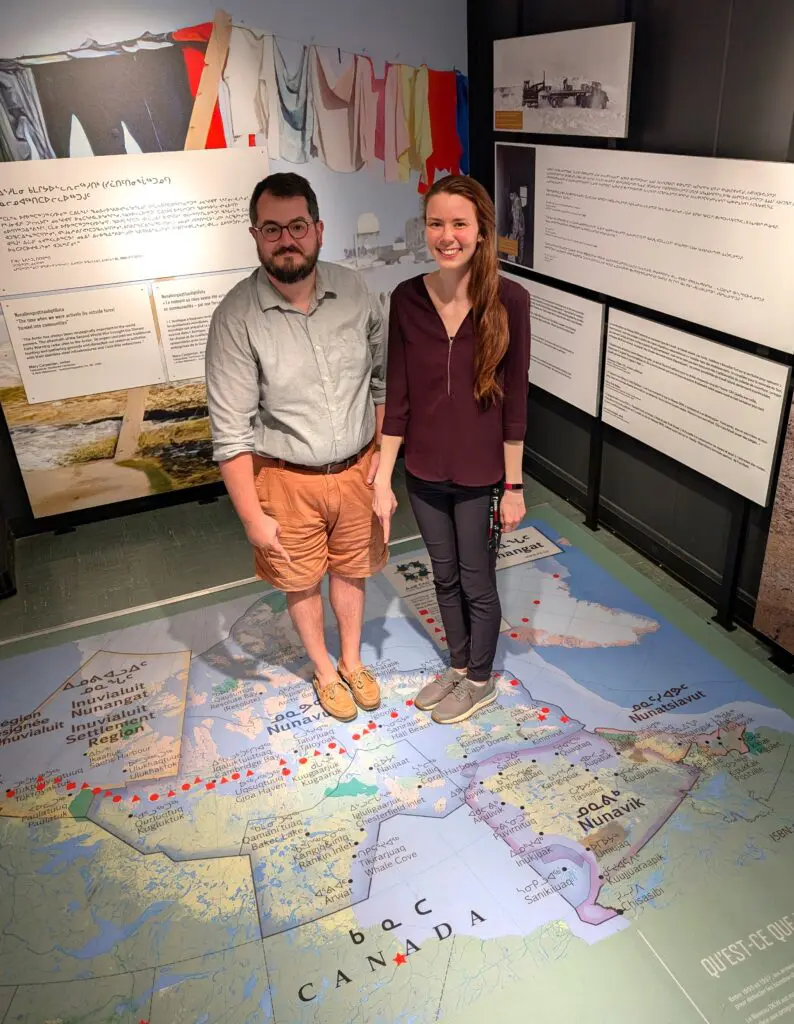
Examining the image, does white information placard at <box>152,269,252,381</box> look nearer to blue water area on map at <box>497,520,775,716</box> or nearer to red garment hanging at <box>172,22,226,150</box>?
red garment hanging at <box>172,22,226,150</box>

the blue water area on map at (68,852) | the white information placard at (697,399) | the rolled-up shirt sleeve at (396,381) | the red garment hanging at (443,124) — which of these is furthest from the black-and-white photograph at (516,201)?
the blue water area on map at (68,852)

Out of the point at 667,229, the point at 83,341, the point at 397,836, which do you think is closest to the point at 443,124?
the point at 667,229

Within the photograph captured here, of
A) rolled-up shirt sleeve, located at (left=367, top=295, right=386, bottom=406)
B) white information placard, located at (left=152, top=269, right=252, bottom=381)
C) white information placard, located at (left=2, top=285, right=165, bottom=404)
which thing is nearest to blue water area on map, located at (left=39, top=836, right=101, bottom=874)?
rolled-up shirt sleeve, located at (left=367, top=295, right=386, bottom=406)

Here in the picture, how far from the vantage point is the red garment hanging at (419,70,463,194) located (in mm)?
3732

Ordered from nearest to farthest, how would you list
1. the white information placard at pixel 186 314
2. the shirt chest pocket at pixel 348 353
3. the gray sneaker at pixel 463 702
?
the shirt chest pocket at pixel 348 353, the gray sneaker at pixel 463 702, the white information placard at pixel 186 314

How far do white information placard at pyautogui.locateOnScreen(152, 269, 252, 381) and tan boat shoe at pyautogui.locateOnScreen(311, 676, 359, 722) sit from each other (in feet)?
6.10

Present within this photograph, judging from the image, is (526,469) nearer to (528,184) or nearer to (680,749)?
(528,184)

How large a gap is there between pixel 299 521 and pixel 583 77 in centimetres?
211

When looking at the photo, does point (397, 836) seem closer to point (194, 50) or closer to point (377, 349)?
point (377, 349)

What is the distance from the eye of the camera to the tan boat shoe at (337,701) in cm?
259

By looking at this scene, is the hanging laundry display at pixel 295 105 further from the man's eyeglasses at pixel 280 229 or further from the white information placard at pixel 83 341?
the man's eyeglasses at pixel 280 229

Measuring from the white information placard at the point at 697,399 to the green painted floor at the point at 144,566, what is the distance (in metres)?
0.58

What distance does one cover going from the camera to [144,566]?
358cm

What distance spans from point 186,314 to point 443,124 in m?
1.57
